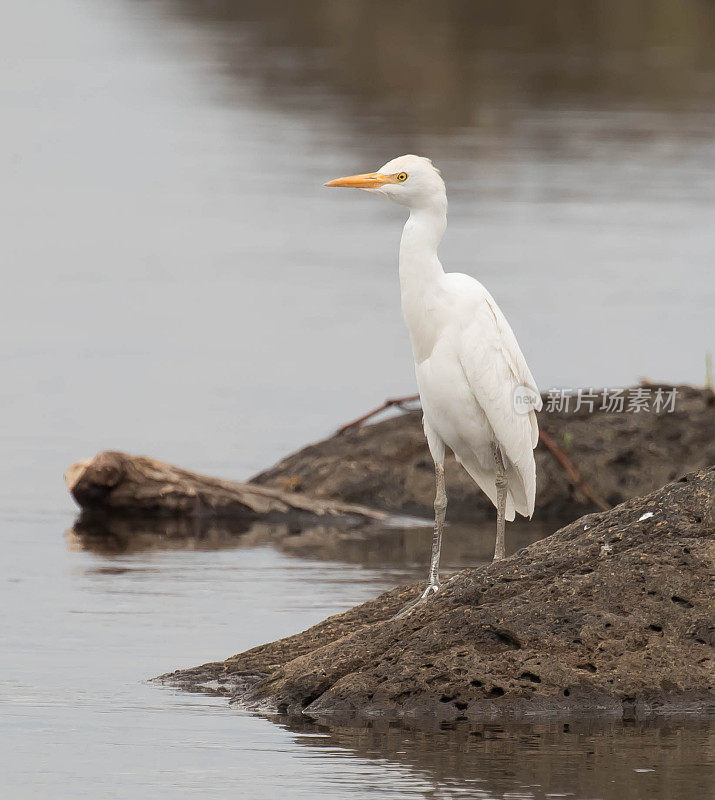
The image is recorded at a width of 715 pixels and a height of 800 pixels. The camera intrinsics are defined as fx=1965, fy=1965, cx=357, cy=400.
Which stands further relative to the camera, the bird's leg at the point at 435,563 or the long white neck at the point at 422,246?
the long white neck at the point at 422,246

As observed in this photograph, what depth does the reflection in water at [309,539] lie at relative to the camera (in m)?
13.2

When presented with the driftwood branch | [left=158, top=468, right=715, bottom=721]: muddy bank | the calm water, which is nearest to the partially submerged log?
the calm water

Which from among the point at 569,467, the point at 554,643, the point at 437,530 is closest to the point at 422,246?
the point at 437,530

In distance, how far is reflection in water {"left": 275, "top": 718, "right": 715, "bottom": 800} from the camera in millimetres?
7832

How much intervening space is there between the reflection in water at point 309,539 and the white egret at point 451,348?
272 centimetres

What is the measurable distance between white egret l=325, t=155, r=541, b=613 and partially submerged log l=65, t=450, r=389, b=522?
13.0 feet

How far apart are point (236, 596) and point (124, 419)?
628 cm

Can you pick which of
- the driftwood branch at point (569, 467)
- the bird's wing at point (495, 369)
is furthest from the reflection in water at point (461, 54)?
the bird's wing at point (495, 369)

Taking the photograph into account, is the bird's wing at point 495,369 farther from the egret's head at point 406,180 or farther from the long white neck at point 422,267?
the egret's head at point 406,180

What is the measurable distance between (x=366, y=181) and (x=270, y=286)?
50.3ft

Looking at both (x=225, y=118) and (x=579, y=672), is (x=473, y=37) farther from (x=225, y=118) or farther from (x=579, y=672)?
(x=579, y=672)

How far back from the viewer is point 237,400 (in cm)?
1873

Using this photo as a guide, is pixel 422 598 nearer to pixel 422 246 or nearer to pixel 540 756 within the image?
pixel 540 756

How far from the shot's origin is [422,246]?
1012 centimetres
